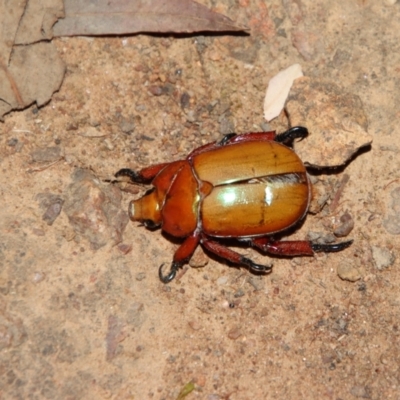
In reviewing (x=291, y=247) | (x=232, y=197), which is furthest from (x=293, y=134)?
(x=291, y=247)

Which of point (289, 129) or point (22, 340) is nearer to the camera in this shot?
point (22, 340)

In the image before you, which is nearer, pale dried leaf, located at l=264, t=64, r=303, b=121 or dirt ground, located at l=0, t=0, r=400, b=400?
dirt ground, located at l=0, t=0, r=400, b=400

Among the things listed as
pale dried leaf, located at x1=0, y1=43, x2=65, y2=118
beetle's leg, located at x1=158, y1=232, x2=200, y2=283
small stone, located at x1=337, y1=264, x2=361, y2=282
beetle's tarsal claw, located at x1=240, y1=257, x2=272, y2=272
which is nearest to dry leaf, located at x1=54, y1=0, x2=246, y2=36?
pale dried leaf, located at x1=0, y1=43, x2=65, y2=118

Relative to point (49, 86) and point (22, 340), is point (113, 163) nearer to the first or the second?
point (49, 86)

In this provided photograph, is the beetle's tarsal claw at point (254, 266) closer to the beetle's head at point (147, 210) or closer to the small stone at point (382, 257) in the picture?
the beetle's head at point (147, 210)

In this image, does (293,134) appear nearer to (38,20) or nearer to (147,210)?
(147,210)

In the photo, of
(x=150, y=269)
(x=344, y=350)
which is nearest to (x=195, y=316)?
(x=150, y=269)

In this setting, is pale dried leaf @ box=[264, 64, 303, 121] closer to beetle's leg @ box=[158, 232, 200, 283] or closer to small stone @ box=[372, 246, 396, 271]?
beetle's leg @ box=[158, 232, 200, 283]
